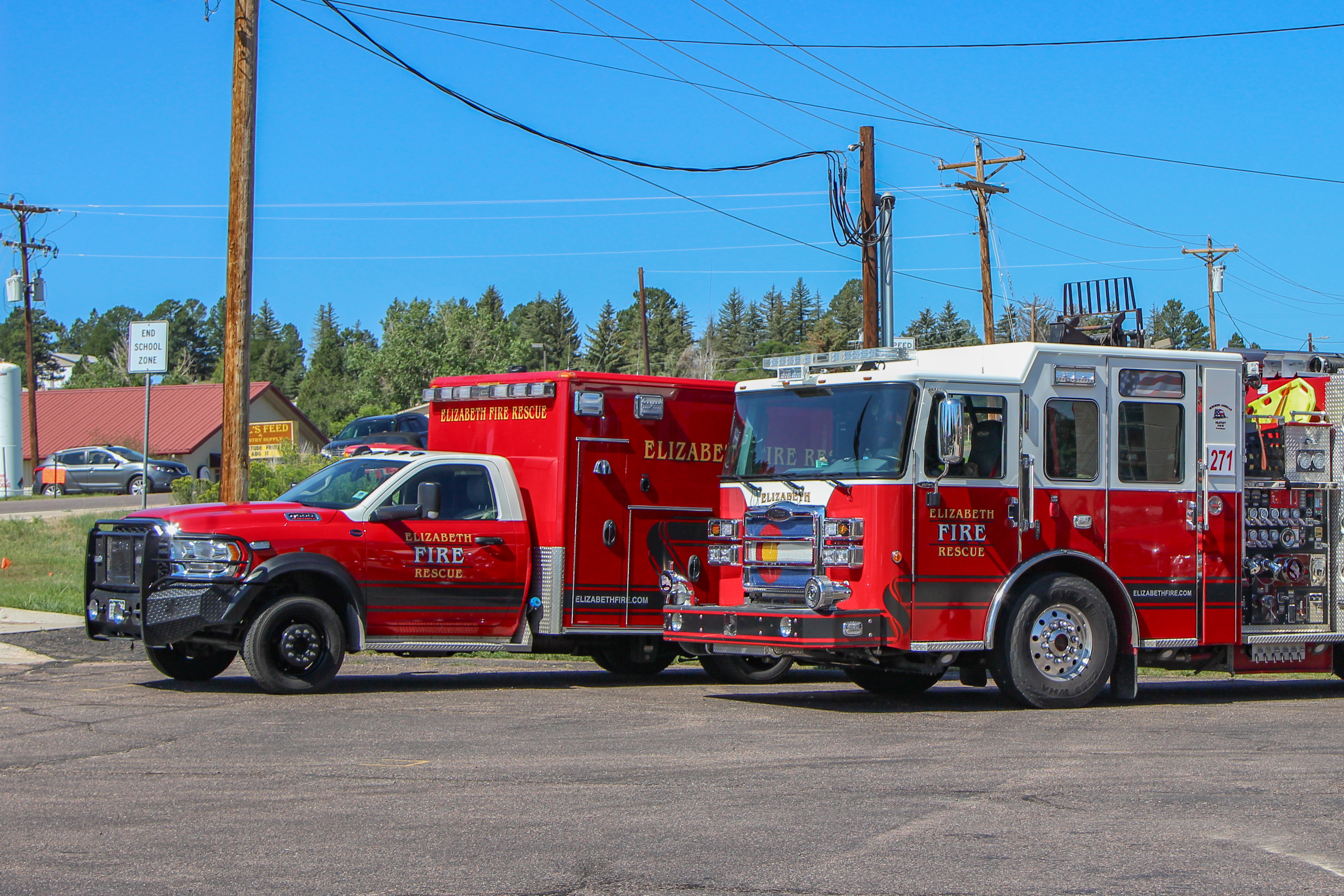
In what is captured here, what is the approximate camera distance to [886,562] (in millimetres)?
10523

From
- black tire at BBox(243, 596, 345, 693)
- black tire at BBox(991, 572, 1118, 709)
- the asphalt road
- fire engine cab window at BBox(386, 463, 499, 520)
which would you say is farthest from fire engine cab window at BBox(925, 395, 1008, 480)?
black tire at BBox(243, 596, 345, 693)

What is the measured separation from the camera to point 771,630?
1077 cm

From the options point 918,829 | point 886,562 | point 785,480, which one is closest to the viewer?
point 918,829

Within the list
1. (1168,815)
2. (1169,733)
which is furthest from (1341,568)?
(1168,815)

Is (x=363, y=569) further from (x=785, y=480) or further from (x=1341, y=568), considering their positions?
(x=1341, y=568)

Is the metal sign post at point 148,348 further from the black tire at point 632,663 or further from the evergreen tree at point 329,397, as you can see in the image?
the evergreen tree at point 329,397

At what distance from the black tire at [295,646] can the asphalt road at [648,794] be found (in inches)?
11.5

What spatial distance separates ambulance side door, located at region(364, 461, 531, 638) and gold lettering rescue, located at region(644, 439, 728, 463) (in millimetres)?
1335

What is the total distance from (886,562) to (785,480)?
114 centimetres

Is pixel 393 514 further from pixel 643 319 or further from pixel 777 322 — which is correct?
pixel 777 322

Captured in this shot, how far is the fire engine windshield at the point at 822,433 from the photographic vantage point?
10.7m

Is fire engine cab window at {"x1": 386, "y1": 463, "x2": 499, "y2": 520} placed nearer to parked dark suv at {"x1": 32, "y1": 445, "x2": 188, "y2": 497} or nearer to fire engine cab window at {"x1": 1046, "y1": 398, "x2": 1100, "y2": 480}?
fire engine cab window at {"x1": 1046, "y1": 398, "x2": 1100, "y2": 480}

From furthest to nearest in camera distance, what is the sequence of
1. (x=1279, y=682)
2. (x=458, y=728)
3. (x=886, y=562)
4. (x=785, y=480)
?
(x=1279, y=682) → (x=785, y=480) → (x=886, y=562) → (x=458, y=728)

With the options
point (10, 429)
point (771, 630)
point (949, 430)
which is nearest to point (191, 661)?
point (771, 630)
